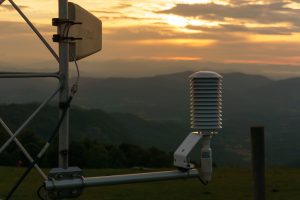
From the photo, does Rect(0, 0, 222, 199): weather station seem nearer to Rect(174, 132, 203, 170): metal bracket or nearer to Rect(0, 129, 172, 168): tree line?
Rect(174, 132, 203, 170): metal bracket

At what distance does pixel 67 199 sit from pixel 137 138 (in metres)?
146

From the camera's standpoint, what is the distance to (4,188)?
1262 centimetres

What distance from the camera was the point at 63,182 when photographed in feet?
18.5

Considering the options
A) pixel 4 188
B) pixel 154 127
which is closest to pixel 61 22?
pixel 4 188

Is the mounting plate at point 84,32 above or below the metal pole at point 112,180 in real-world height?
above

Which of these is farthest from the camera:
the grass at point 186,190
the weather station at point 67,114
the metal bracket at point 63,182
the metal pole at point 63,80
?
the grass at point 186,190

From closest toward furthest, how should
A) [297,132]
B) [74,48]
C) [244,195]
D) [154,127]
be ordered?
1. [74,48]
2. [244,195]
3. [154,127]
4. [297,132]

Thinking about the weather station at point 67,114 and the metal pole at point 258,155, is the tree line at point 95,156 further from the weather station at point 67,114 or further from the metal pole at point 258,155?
the metal pole at point 258,155

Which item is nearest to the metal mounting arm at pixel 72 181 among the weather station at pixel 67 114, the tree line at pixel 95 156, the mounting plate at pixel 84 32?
the weather station at pixel 67 114

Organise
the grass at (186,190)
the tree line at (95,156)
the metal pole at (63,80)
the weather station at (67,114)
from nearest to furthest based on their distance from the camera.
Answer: the weather station at (67,114), the metal pole at (63,80), the grass at (186,190), the tree line at (95,156)

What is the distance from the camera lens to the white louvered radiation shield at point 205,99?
238 inches

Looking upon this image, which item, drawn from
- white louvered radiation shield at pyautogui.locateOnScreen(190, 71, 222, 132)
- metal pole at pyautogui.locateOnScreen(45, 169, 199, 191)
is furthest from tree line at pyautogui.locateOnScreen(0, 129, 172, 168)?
white louvered radiation shield at pyautogui.locateOnScreen(190, 71, 222, 132)

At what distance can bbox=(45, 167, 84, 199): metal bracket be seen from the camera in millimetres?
5562

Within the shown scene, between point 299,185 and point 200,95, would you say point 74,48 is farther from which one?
point 299,185
